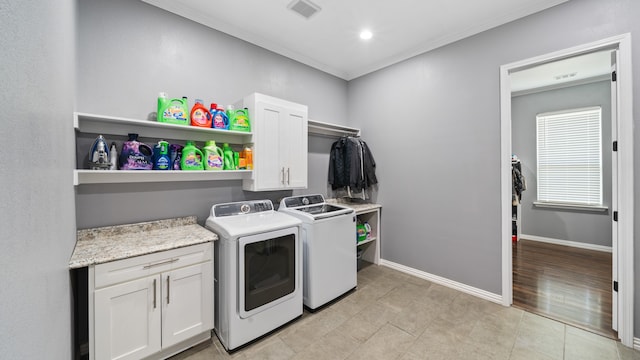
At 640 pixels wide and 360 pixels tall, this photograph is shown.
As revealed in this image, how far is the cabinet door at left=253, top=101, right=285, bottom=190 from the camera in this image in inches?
97.9

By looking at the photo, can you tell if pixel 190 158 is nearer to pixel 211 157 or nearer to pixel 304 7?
pixel 211 157

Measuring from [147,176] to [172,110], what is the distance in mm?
600

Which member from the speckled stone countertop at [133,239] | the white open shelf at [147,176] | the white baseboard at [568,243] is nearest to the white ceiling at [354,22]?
the white open shelf at [147,176]

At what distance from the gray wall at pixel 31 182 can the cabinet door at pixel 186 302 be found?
24.3 inches

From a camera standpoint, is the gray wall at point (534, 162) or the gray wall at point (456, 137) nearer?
the gray wall at point (456, 137)

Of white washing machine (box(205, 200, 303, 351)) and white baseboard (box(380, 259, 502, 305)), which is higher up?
white washing machine (box(205, 200, 303, 351))

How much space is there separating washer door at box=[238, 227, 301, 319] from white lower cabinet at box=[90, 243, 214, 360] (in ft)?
0.83

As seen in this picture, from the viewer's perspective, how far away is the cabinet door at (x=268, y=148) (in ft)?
8.16

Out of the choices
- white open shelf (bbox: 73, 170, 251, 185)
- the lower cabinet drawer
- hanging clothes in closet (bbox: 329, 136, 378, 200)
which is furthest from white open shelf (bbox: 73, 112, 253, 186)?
hanging clothes in closet (bbox: 329, 136, 378, 200)

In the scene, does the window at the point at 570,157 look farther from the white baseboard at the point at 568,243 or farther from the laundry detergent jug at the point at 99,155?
the laundry detergent jug at the point at 99,155

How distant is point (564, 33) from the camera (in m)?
2.11

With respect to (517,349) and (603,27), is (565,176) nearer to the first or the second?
(603,27)

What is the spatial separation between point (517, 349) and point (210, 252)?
246 cm

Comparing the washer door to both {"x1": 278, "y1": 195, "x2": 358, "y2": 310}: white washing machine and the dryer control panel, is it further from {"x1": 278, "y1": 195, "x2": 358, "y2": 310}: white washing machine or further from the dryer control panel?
the dryer control panel
